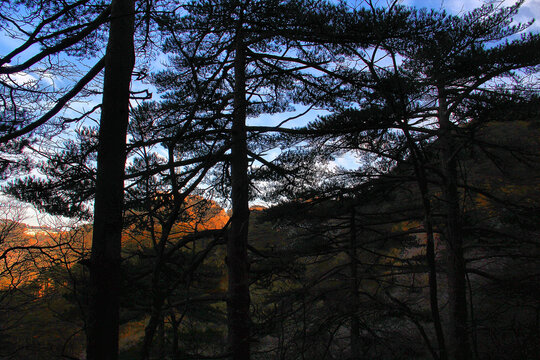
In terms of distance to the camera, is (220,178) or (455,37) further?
(220,178)

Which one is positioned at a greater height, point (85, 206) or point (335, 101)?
point (335, 101)

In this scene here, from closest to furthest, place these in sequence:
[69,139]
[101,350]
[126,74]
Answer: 1. [101,350]
2. [126,74]
3. [69,139]

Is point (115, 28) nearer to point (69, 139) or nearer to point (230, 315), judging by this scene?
point (69, 139)

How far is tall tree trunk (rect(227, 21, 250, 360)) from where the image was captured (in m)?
4.88

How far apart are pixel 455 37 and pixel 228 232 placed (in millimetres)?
4872

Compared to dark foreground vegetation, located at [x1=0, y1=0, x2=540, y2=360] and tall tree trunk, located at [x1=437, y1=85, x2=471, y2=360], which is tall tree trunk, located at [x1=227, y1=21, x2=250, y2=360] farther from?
tall tree trunk, located at [x1=437, y1=85, x2=471, y2=360]

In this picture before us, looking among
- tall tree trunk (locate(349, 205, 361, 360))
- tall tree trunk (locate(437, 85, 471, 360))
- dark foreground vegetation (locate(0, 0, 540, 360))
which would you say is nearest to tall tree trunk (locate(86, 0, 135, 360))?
dark foreground vegetation (locate(0, 0, 540, 360))

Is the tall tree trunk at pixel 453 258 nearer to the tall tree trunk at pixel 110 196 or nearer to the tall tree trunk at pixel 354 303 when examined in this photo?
the tall tree trunk at pixel 354 303

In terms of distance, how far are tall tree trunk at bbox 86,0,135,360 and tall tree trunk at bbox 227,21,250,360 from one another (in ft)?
6.14

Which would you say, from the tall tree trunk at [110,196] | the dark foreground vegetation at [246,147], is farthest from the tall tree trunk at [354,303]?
the tall tree trunk at [110,196]

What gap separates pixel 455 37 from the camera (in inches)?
203

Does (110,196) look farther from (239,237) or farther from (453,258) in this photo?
(453,258)

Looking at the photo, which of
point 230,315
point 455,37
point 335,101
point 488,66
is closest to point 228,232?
point 230,315

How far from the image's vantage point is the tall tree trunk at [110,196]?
2.53m
